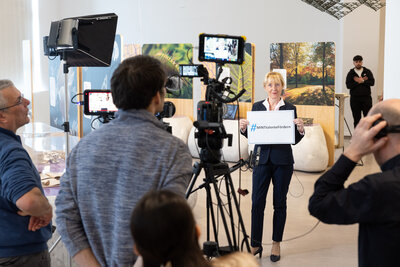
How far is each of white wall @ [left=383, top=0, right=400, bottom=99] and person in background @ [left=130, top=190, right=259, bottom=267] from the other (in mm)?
2940

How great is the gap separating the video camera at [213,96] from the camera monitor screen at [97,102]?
2.52 feet

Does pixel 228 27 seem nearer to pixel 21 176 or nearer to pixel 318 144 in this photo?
pixel 318 144

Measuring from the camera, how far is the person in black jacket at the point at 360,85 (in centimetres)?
926

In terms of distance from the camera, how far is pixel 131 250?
5.35 feet

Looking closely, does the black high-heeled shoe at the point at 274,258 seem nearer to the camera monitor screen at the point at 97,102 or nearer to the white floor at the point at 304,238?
the white floor at the point at 304,238

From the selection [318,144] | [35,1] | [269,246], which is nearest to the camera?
[269,246]

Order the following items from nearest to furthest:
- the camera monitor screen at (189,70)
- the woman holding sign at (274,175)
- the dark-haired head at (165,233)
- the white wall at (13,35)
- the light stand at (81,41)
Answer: the dark-haired head at (165,233) < the camera monitor screen at (189,70) < the light stand at (81,41) < the woman holding sign at (274,175) < the white wall at (13,35)

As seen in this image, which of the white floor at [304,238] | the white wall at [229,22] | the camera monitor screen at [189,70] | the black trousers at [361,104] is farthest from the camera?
the white wall at [229,22]

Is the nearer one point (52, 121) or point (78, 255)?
point (78, 255)

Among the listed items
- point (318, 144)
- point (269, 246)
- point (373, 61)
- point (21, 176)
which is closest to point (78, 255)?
point (21, 176)

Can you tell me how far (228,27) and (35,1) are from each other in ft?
14.9

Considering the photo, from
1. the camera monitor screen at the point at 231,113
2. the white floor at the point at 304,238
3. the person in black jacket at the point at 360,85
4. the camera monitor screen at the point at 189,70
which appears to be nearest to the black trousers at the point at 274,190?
the white floor at the point at 304,238

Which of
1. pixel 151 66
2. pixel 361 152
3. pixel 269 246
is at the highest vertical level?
pixel 151 66

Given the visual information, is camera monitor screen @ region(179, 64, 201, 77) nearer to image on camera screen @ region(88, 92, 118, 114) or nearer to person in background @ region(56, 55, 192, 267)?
image on camera screen @ region(88, 92, 118, 114)
